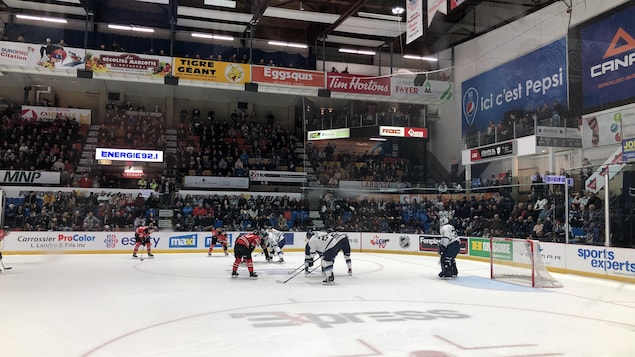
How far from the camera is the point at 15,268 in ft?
37.5

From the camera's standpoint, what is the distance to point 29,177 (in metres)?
19.1

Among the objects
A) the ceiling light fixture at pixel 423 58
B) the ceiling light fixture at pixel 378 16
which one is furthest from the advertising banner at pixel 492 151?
the ceiling light fixture at pixel 378 16

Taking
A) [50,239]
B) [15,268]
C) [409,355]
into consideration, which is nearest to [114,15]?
[50,239]

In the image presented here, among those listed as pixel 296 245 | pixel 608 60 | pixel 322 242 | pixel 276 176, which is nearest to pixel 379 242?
pixel 296 245

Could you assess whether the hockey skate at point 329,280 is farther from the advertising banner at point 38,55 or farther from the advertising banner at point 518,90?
the advertising banner at point 38,55

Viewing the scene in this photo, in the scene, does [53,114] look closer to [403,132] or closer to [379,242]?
[403,132]

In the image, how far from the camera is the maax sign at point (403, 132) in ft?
66.5

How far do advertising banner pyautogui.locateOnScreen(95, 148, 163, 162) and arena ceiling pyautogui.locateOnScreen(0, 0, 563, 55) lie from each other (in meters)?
5.37

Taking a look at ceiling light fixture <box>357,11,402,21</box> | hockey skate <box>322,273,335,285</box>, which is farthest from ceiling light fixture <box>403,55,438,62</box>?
hockey skate <box>322,273,335,285</box>

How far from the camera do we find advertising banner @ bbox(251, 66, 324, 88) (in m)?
19.6

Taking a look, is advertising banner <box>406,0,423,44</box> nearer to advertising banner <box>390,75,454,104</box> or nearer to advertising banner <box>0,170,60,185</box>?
advertising banner <box>390,75,454,104</box>

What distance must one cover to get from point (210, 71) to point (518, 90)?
454 inches

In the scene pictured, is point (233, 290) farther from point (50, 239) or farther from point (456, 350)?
point (50, 239)

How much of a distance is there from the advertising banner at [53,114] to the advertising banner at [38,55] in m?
6.23
